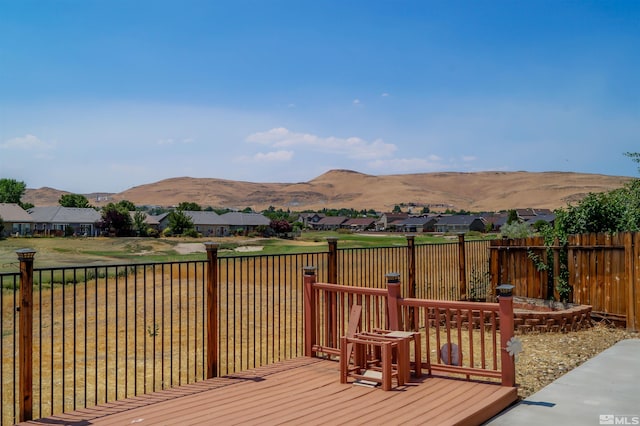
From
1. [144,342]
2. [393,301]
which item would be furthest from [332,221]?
[393,301]

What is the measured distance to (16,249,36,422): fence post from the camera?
468 centimetres

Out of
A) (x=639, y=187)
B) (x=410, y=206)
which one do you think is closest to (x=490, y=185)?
(x=410, y=206)

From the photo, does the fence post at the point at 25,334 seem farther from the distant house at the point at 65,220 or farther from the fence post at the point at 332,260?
Result: the distant house at the point at 65,220

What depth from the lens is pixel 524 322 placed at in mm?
9562

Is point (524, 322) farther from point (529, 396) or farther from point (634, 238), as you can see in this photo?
point (529, 396)

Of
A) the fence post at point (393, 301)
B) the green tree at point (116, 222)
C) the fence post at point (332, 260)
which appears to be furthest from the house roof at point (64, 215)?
the fence post at point (393, 301)

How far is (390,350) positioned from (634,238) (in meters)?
6.46

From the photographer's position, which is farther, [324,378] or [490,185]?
[490,185]

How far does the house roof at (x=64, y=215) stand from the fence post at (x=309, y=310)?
8041cm

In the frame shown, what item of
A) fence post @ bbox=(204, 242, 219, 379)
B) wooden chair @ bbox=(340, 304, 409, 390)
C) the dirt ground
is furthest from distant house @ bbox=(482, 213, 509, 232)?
fence post @ bbox=(204, 242, 219, 379)

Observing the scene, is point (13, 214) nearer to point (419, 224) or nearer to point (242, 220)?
point (242, 220)

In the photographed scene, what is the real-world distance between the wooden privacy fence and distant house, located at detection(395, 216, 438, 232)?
92.7 m

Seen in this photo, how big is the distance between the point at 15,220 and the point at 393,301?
8401 centimetres

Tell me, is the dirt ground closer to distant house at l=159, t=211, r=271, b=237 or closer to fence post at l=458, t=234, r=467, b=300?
fence post at l=458, t=234, r=467, b=300
